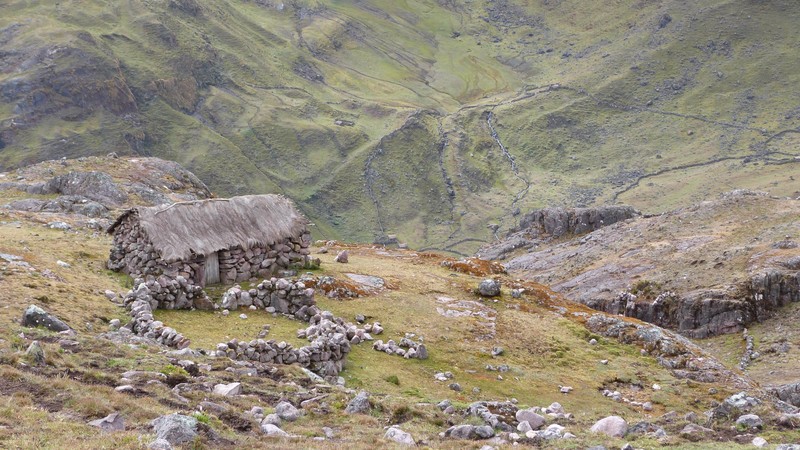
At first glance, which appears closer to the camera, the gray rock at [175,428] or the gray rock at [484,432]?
the gray rock at [175,428]

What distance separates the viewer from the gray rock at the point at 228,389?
20344 millimetres

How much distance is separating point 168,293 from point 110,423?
14408mm

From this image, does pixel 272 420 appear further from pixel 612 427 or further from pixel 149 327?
pixel 149 327

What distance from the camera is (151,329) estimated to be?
26.3 m

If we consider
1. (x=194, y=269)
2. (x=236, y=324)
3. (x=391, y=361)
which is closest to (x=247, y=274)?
(x=194, y=269)

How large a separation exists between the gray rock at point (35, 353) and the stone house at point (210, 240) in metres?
10.9

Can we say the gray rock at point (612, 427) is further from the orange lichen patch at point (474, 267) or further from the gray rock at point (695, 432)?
the orange lichen patch at point (474, 267)

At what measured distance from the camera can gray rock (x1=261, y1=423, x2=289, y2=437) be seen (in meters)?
17.8

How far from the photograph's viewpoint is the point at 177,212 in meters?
34.3

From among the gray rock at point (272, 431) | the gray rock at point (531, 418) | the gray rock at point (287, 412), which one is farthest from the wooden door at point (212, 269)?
the gray rock at point (531, 418)

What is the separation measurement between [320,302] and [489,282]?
10.6 meters

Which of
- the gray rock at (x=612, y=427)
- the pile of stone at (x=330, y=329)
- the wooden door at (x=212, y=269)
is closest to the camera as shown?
the gray rock at (x=612, y=427)

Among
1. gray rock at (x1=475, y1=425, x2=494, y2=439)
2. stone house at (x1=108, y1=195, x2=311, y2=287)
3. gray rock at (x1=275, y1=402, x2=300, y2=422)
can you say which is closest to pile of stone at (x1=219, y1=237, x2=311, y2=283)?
stone house at (x1=108, y1=195, x2=311, y2=287)

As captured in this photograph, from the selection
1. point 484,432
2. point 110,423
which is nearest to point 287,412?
point 110,423
